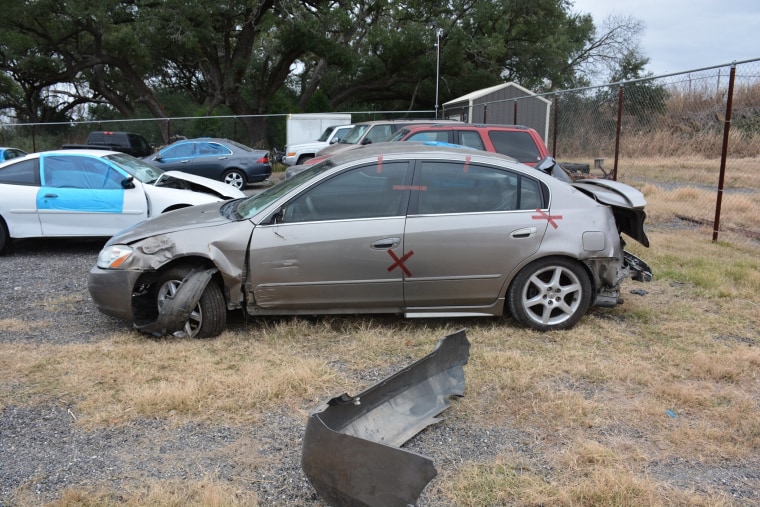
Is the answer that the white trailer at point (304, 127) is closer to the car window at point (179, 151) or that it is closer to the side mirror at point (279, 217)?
the car window at point (179, 151)

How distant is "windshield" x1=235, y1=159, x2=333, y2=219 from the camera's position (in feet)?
17.7

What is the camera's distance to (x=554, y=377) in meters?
4.55

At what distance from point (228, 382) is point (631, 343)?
326 centimetres

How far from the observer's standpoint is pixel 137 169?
930 centimetres

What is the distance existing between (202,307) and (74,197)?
4.29 metres

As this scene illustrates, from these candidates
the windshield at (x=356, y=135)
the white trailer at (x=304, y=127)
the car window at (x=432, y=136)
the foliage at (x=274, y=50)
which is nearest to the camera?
the car window at (x=432, y=136)

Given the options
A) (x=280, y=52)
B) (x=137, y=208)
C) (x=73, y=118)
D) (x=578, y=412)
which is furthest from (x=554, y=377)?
(x=73, y=118)

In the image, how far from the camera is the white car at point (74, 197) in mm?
8398

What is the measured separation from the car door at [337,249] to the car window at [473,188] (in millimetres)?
263

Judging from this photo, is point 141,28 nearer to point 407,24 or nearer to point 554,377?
point 407,24

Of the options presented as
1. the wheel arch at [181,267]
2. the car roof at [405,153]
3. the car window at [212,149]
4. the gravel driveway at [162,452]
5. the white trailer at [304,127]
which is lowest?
the gravel driveway at [162,452]

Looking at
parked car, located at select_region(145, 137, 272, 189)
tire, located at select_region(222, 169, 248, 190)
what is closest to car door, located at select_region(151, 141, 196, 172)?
parked car, located at select_region(145, 137, 272, 189)

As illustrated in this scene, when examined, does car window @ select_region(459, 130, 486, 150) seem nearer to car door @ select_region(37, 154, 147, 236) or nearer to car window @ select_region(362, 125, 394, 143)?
car window @ select_region(362, 125, 394, 143)

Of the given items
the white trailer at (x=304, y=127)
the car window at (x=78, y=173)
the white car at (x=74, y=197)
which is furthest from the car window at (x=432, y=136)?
the white trailer at (x=304, y=127)
